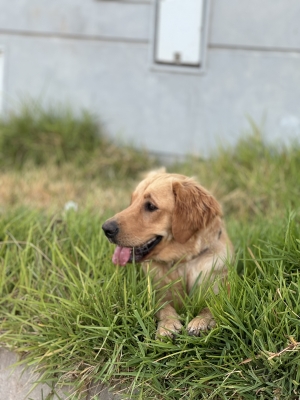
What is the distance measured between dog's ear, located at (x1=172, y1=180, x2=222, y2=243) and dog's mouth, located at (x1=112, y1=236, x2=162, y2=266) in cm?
15

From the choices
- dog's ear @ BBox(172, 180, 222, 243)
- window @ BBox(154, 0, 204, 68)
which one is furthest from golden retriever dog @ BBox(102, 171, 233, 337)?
window @ BBox(154, 0, 204, 68)

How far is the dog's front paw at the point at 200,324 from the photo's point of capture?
2801 millimetres

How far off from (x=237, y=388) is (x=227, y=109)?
14.0ft

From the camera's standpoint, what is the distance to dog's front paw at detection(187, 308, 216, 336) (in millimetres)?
2801

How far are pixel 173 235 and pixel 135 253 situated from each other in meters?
0.27

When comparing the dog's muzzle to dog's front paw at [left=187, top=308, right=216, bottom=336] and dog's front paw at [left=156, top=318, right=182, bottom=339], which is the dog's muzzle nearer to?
dog's front paw at [left=156, top=318, right=182, bottom=339]

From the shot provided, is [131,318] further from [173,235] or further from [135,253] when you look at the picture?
[173,235]

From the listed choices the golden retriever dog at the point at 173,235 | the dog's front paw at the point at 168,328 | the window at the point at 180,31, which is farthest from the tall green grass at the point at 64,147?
the dog's front paw at the point at 168,328

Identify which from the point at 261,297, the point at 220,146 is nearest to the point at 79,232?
the point at 261,297

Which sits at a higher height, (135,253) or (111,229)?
(111,229)

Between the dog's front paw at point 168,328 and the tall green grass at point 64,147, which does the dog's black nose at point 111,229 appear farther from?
the tall green grass at point 64,147

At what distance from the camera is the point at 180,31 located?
20.4 feet

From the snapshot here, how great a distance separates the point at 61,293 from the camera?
130 inches

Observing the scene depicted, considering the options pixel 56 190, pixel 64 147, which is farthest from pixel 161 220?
pixel 64 147
